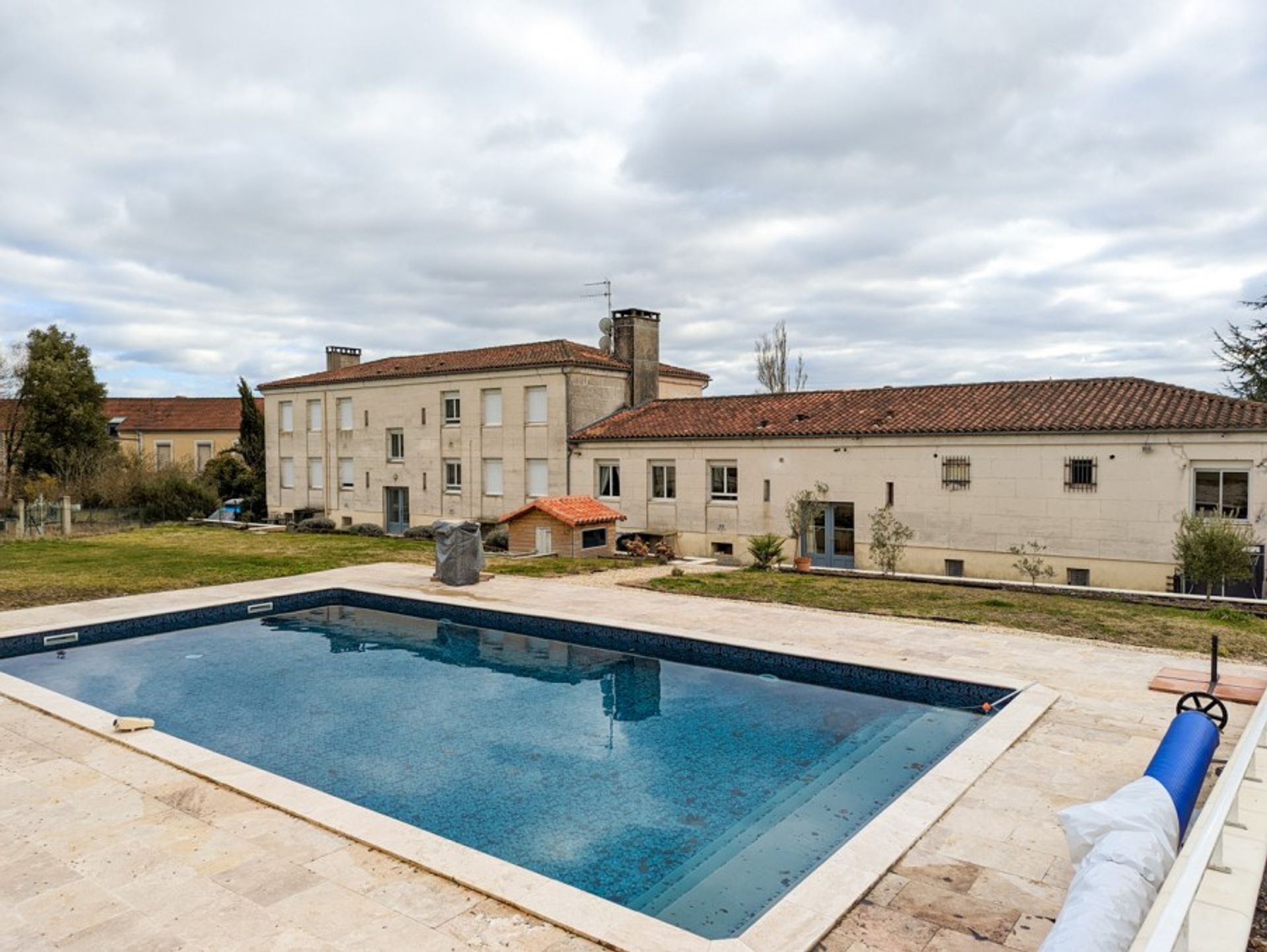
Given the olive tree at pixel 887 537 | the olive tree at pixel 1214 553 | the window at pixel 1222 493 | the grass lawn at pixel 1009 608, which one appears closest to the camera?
the grass lawn at pixel 1009 608

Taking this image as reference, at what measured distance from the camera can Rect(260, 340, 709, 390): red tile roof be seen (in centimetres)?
3212

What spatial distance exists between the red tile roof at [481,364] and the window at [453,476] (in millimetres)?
3801

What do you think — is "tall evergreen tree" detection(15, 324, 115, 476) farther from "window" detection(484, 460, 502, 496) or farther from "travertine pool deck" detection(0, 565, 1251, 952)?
"travertine pool deck" detection(0, 565, 1251, 952)

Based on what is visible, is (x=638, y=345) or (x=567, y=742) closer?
(x=567, y=742)

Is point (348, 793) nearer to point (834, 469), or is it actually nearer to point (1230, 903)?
point (1230, 903)

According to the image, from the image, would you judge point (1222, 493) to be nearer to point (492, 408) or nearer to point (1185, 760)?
point (1185, 760)

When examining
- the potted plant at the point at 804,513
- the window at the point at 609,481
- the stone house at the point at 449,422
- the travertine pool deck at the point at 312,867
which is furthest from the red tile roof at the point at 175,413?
the travertine pool deck at the point at 312,867

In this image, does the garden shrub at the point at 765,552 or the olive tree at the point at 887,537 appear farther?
the garden shrub at the point at 765,552

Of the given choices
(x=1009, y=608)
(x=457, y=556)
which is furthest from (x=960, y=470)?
(x=457, y=556)

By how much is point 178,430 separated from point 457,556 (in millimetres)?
49448

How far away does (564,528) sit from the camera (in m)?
26.5

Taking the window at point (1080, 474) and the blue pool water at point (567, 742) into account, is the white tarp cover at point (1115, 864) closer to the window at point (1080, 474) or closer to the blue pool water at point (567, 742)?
the blue pool water at point (567, 742)

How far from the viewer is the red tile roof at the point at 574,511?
26.4 metres

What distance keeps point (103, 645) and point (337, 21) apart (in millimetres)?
11988
